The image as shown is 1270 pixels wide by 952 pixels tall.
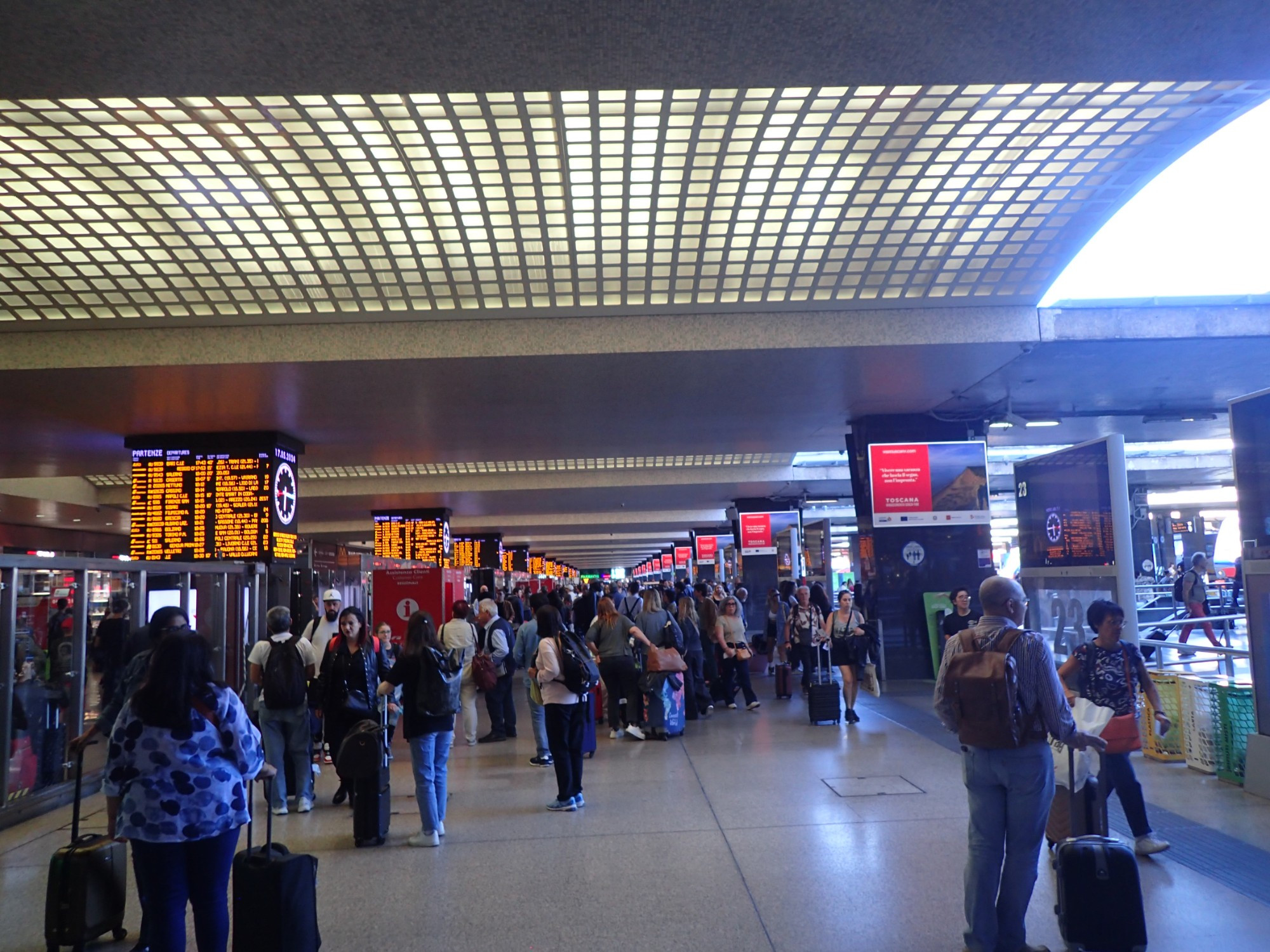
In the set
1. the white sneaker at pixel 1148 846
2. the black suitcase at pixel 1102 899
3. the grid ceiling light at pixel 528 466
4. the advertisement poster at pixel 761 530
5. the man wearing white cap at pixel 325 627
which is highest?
the grid ceiling light at pixel 528 466

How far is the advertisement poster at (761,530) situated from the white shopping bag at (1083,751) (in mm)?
26855

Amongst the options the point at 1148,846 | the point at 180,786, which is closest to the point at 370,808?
the point at 180,786

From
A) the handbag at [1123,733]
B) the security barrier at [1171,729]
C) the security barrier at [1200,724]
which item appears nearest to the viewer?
the handbag at [1123,733]

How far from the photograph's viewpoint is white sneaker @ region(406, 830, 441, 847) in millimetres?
7051

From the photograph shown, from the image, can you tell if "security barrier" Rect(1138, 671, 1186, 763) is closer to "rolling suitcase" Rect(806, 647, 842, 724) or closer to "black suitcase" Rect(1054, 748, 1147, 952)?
"rolling suitcase" Rect(806, 647, 842, 724)

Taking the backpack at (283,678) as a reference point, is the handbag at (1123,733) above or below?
below

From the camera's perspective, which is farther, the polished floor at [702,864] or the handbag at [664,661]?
the handbag at [664,661]

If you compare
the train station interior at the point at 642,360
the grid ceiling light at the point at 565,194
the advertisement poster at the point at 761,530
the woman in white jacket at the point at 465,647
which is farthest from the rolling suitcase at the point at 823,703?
the advertisement poster at the point at 761,530

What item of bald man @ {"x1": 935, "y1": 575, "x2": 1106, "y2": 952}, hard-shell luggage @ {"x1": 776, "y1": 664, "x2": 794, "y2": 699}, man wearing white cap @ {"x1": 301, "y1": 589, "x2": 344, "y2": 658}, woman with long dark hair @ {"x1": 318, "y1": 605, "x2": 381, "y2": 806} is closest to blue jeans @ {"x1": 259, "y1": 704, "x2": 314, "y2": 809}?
woman with long dark hair @ {"x1": 318, "y1": 605, "x2": 381, "y2": 806}

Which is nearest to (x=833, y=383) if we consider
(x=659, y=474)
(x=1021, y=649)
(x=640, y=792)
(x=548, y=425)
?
(x=548, y=425)

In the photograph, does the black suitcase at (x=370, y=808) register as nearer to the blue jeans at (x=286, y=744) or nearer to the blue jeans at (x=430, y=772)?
the blue jeans at (x=430, y=772)

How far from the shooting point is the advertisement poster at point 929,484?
1641 cm

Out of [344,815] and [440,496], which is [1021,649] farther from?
[440,496]

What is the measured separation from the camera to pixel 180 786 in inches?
159
